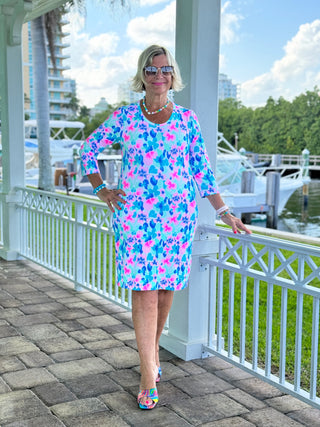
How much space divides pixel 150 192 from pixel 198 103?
35.3 inches

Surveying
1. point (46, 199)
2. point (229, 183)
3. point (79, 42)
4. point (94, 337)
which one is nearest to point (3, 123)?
point (46, 199)

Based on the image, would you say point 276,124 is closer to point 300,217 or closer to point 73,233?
point 300,217

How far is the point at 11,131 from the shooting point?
621cm

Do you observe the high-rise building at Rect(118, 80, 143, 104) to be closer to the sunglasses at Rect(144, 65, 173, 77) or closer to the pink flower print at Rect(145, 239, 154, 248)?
the sunglasses at Rect(144, 65, 173, 77)

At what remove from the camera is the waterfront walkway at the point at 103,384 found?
2.61m

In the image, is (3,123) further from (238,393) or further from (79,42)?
(79,42)

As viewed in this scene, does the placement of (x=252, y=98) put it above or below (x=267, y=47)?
below

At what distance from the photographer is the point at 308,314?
527 cm

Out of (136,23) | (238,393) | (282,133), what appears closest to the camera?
(238,393)

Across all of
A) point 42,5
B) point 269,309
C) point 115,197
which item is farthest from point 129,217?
point 42,5

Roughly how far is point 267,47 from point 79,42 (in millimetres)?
27152

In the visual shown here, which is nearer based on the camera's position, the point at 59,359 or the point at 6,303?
the point at 59,359

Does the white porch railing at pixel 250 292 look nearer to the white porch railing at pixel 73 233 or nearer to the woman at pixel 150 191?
the white porch railing at pixel 73 233

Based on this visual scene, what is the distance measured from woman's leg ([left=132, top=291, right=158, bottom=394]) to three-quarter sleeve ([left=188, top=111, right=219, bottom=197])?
0.58 metres
